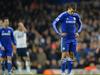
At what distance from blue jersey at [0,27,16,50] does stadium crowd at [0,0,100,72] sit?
4819 mm

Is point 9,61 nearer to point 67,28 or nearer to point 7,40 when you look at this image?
point 7,40

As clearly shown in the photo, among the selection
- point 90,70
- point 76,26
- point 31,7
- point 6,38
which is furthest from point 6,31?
point 31,7

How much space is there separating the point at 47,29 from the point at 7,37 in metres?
10.2

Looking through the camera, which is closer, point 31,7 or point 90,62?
point 90,62

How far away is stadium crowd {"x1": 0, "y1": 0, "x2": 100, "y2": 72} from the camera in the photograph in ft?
91.3

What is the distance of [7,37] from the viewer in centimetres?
2041

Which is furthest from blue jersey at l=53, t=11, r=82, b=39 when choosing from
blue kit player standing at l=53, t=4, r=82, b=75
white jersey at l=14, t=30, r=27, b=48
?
white jersey at l=14, t=30, r=27, b=48

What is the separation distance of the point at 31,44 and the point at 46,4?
4.88 metres

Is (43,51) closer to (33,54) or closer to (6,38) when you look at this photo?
(33,54)

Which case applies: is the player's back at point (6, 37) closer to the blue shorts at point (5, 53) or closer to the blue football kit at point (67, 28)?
the blue shorts at point (5, 53)

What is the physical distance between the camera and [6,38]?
66.9ft

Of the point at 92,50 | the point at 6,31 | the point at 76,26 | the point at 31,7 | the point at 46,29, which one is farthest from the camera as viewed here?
the point at 31,7

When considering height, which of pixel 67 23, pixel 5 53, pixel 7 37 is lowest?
pixel 5 53

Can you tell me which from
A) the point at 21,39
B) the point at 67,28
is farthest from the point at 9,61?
the point at 21,39
